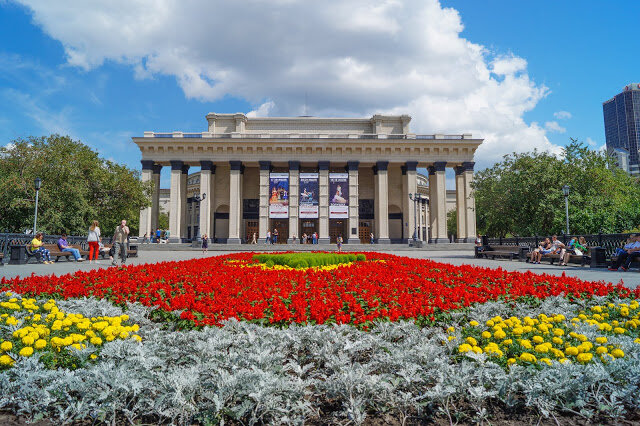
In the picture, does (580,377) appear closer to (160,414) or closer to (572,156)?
(160,414)

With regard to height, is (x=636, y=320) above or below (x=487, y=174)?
below

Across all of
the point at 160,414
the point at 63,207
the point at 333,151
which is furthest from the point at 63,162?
the point at 160,414

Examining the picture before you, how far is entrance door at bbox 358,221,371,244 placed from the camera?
4691cm

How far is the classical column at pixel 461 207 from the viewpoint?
144 feet

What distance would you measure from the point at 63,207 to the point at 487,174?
3069 cm

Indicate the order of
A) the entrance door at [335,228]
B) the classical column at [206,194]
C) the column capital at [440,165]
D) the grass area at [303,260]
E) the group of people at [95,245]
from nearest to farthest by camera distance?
the grass area at [303,260] < the group of people at [95,245] < the classical column at [206,194] < the column capital at [440,165] < the entrance door at [335,228]

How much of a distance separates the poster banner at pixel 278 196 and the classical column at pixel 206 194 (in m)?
7.24

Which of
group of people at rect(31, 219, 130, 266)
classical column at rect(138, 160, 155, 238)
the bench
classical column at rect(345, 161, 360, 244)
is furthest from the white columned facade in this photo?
group of people at rect(31, 219, 130, 266)

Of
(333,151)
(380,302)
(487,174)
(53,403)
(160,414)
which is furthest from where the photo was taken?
(333,151)

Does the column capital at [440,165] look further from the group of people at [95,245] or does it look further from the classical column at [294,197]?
the group of people at [95,245]

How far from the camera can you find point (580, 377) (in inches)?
102

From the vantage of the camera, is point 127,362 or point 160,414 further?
point 127,362

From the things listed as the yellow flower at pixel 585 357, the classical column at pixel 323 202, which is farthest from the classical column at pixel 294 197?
the yellow flower at pixel 585 357

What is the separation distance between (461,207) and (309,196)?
18.1 m
